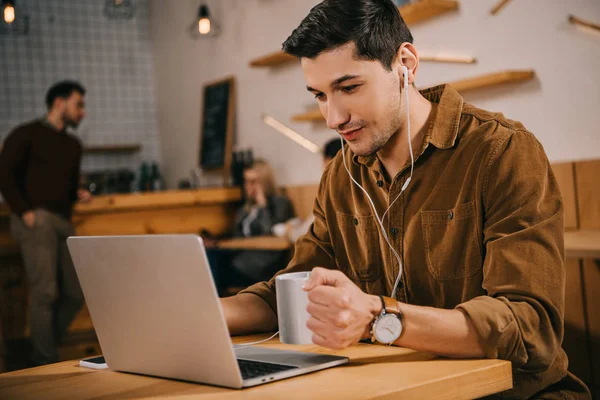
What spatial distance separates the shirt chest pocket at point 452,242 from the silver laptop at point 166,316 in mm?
362

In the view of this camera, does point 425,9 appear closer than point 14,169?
Yes

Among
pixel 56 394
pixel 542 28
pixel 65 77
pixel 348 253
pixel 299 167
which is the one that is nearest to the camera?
pixel 56 394

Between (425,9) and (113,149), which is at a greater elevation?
(425,9)

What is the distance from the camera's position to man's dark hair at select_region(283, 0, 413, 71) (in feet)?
4.58

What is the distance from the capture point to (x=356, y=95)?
1407 mm

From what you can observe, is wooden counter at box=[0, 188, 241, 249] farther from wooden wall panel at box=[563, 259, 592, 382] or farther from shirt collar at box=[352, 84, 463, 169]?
shirt collar at box=[352, 84, 463, 169]

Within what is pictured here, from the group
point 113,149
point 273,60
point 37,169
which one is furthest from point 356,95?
point 113,149

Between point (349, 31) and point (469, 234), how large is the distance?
17.6 inches

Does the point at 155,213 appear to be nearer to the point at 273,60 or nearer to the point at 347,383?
the point at 273,60

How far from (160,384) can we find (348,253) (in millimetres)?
628

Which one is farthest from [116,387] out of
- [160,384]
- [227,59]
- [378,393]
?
[227,59]

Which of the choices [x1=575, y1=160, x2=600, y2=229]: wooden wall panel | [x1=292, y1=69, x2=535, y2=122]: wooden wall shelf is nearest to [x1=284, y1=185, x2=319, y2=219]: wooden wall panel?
[x1=292, y1=69, x2=535, y2=122]: wooden wall shelf

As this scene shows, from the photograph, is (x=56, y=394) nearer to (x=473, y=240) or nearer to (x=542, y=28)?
(x=473, y=240)

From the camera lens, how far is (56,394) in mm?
1089
